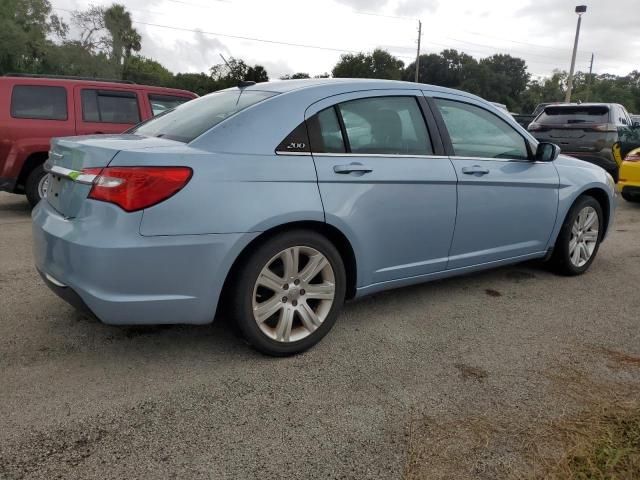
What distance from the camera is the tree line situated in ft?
150

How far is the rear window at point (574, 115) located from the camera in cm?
1015

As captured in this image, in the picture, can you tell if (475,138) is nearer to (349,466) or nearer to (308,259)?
(308,259)

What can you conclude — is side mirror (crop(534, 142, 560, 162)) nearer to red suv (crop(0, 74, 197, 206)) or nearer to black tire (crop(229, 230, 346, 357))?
black tire (crop(229, 230, 346, 357))

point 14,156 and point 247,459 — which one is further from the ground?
point 14,156

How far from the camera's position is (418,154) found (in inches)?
138

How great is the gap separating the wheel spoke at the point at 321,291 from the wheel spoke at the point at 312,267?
53 millimetres

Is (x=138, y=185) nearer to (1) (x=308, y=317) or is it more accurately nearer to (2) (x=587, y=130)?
(1) (x=308, y=317)

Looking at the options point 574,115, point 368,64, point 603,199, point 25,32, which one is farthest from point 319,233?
point 368,64

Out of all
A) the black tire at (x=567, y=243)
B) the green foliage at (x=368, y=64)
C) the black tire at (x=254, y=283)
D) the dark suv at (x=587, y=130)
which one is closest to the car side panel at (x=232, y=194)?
the black tire at (x=254, y=283)

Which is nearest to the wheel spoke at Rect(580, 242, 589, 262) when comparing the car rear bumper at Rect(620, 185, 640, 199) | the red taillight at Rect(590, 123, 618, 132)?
the car rear bumper at Rect(620, 185, 640, 199)

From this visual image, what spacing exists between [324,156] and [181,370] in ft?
4.57

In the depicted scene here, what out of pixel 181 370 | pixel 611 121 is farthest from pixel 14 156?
pixel 611 121

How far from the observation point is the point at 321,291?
3.10m

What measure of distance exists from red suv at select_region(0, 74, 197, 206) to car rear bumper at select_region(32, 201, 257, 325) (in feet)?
14.3
